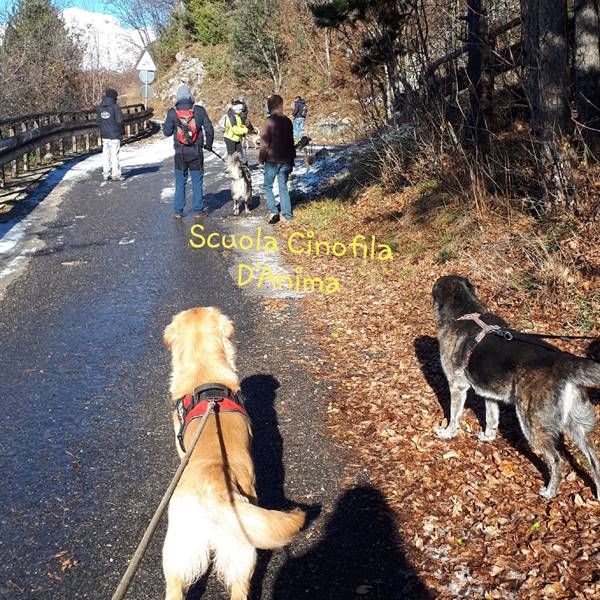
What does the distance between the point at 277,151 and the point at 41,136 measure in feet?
28.8

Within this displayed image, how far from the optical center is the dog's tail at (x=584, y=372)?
3.77m

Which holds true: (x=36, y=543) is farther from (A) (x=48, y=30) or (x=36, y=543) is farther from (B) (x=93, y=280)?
(A) (x=48, y=30)

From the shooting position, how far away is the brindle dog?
3.90 meters

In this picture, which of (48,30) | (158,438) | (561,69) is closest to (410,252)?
(561,69)

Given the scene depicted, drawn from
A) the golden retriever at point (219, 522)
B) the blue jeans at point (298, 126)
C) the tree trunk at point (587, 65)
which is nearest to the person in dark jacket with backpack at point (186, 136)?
the tree trunk at point (587, 65)

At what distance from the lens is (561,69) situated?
7953 millimetres

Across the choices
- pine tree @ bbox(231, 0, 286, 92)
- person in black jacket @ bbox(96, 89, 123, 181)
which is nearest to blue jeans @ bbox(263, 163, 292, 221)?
person in black jacket @ bbox(96, 89, 123, 181)

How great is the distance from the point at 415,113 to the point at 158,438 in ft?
30.4

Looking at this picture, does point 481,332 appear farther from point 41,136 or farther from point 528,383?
point 41,136

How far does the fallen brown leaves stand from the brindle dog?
24 cm

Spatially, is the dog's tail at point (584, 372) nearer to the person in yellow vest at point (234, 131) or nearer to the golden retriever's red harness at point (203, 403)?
the golden retriever's red harness at point (203, 403)

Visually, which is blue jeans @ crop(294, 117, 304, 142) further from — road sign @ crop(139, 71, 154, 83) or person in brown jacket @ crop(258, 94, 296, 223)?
person in brown jacket @ crop(258, 94, 296, 223)

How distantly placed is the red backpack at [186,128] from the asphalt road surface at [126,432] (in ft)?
10.6

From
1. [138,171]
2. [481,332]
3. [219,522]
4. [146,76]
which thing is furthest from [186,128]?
[146,76]
